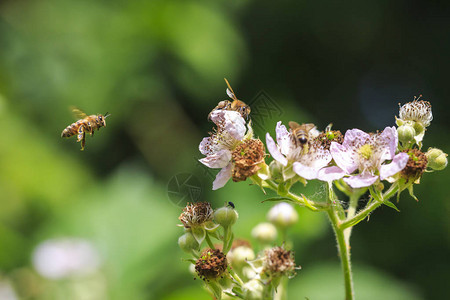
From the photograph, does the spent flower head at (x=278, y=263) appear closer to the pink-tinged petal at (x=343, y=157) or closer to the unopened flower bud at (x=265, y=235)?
the pink-tinged petal at (x=343, y=157)

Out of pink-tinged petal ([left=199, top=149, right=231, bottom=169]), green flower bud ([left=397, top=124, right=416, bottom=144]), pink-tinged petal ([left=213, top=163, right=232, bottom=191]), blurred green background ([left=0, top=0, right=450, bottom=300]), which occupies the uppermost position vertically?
blurred green background ([left=0, top=0, right=450, bottom=300])

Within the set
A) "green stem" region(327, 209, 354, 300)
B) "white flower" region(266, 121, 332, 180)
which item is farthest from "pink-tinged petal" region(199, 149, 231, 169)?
"green stem" region(327, 209, 354, 300)

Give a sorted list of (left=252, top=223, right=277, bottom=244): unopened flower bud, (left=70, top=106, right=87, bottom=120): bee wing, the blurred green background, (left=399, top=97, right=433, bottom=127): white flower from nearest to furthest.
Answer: (left=399, top=97, right=433, bottom=127): white flower
(left=252, top=223, right=277, bottom=244): unopened flower bud
(left=70, top=106, right=87, bottom=120): bee wing
the blurred green background

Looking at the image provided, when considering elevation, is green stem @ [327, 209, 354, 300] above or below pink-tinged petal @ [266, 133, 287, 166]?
below

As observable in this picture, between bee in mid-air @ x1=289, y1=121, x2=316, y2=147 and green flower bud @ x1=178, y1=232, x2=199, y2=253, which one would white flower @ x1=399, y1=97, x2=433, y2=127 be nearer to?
bee in mid-air @ x1=289, y1=121, x2=316, y2=147

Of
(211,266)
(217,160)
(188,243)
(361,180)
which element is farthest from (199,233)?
(361,180)

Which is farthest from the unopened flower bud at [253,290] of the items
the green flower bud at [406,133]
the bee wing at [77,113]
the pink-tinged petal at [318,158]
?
the bee wing at [77,113]

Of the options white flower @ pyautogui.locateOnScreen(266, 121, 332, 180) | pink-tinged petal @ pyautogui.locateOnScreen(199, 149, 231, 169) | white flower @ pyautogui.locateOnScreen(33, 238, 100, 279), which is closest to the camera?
white flower @ pyautogui.locateOnScreen(266, 121, 332, 180)

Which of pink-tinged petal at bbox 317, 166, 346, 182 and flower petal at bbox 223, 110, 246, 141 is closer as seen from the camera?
pink-tinged petal at bbox 317, 166, 346, 182
